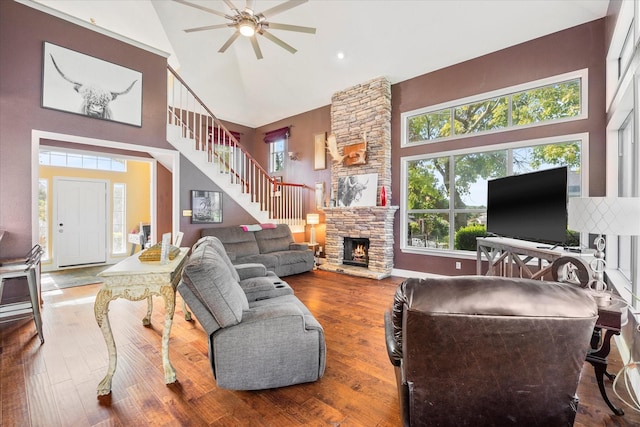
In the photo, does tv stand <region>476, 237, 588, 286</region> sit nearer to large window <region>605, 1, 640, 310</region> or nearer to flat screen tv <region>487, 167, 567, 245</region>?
flat screen tv <region>487, 167, 567, 245</region>

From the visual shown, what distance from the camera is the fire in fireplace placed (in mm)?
6064

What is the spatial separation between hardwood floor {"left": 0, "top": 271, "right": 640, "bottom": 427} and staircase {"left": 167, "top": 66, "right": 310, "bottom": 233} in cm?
337

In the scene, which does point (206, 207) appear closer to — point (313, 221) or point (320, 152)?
point (313, 221)

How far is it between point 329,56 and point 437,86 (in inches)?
88.7

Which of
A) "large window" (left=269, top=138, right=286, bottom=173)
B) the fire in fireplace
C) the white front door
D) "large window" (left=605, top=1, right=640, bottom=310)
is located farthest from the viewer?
"large window" (left=269, top=138, right=286, bottom=173)

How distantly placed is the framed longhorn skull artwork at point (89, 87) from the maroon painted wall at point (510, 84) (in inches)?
193

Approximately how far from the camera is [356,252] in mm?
6227

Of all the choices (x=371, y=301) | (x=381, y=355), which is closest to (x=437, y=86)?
(x=371, y=301)

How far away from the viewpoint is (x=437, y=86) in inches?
207

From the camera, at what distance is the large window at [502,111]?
13.3ft

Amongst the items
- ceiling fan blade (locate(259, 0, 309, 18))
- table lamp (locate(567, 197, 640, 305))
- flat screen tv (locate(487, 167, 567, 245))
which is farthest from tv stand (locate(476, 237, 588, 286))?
ceiling fan blade (locate(259, 0, 309, 18))

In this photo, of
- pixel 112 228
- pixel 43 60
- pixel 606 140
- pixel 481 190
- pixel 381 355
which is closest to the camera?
pixel 381 355

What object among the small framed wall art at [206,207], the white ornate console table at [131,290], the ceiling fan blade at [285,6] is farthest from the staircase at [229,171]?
the white ornate console table at [131,290]

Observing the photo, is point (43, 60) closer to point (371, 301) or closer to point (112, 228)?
point (112, 228)
